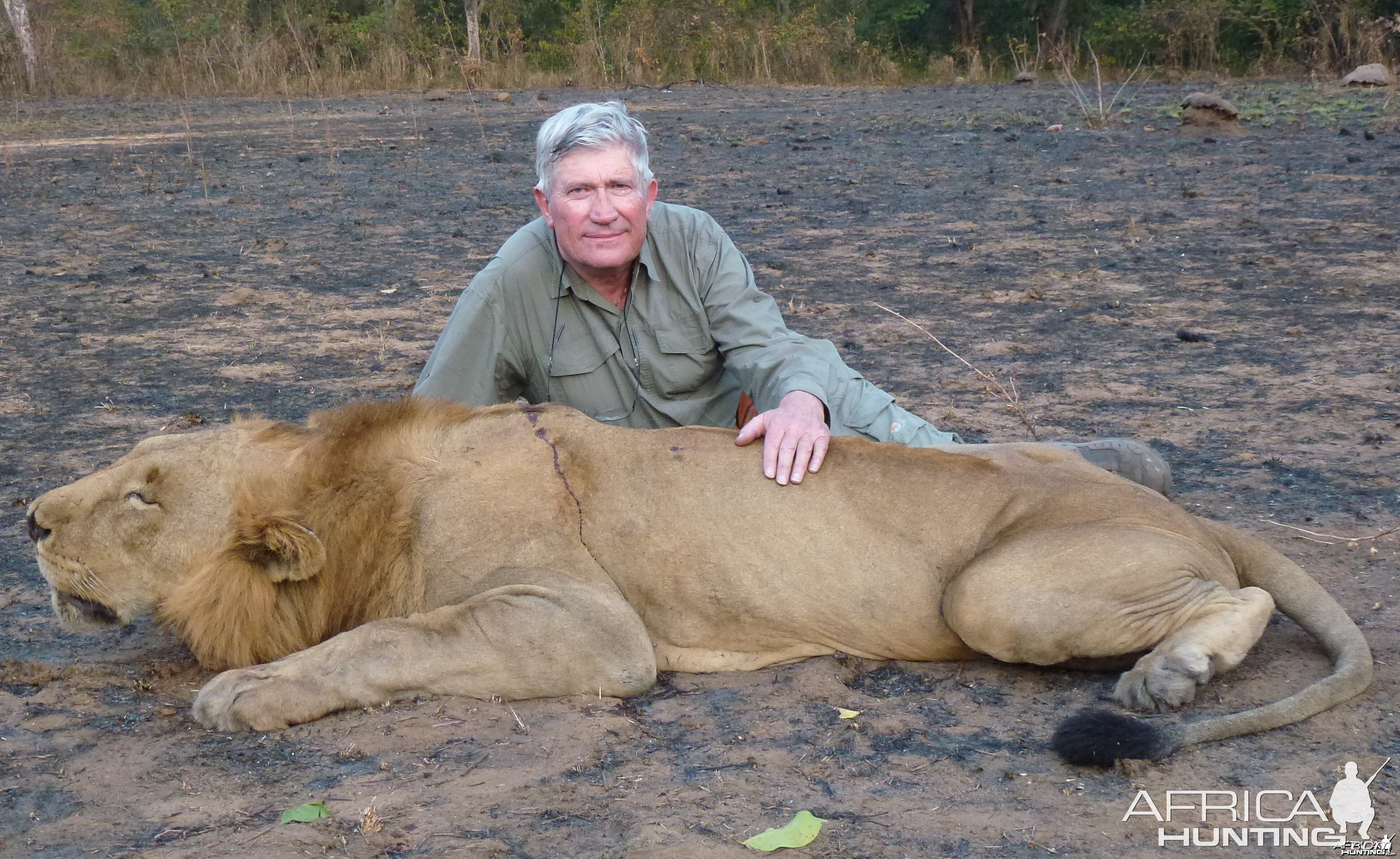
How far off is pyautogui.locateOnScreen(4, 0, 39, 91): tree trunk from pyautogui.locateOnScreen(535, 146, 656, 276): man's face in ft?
70.0

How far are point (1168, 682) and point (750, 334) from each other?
1.74 metres

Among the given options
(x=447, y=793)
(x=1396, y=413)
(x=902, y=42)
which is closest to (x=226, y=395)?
(x=447, y=793)

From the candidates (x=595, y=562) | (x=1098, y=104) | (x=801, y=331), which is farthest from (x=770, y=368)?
(x=1098, y=104)

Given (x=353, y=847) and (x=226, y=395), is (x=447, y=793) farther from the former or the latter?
(x=226, y=395)

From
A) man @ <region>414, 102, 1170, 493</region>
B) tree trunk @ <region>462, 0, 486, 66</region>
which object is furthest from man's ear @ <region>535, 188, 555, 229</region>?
tree trunk @ <region>462, 0, 486, 66</region>

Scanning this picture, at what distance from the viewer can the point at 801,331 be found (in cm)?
720

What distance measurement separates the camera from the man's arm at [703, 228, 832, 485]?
139 inches

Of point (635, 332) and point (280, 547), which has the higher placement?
point (635, 332)

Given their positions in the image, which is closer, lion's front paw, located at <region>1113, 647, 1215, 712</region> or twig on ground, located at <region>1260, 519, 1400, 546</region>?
lion's front paw, located at <region>1113, 647, 1215, 712</region>

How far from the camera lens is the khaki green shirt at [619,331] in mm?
4355

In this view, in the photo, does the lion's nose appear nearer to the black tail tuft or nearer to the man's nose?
the man's nose

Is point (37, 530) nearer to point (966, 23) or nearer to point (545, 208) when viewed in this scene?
point (545, 208)

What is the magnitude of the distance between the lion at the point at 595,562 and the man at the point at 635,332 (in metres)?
0.72

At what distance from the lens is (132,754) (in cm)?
308
